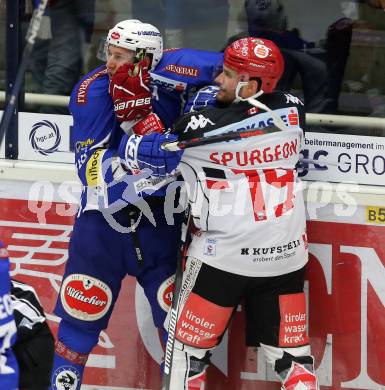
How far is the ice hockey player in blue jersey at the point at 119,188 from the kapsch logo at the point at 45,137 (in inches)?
13.9

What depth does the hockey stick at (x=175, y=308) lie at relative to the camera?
3.92 m

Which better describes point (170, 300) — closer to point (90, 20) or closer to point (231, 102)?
point (231, 102)

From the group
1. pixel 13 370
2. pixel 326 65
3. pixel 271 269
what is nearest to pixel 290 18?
pixel 326 65

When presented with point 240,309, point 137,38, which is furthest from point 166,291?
point 137,38

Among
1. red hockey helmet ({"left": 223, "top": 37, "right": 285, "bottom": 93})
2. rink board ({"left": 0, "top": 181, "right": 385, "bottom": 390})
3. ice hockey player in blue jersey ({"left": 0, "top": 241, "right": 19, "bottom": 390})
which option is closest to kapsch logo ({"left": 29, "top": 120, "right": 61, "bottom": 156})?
rink board ({"left": 0, "top": 181, "right": 385, "bottom": 390})

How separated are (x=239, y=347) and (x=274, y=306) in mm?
575

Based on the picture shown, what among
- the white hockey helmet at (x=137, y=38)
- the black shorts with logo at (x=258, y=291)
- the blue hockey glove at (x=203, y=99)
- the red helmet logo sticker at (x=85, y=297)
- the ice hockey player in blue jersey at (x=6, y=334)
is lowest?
the red helmet logo sticker at (x=85, y=297)

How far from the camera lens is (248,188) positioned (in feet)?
12.3

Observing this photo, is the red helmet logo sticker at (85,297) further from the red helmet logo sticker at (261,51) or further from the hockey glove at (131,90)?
the red helmet logo sticker at (261,51)

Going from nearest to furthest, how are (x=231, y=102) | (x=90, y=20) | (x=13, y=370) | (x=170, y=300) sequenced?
(x=13, y=370)
(x=231, y=102)
(x=170, y=300)
(x=90, y=20)

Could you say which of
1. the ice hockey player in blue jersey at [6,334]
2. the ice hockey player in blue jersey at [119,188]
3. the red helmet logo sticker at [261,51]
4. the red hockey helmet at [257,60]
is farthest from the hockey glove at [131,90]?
the ice hockey player in blue jersey at [6,334]

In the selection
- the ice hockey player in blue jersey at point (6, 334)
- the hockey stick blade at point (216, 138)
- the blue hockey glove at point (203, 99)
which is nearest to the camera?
the ice hockey player in blue jersey at point (6, 334)

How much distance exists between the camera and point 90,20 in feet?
14.3

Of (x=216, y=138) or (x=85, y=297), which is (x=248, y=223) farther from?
(x=85, y=297)
